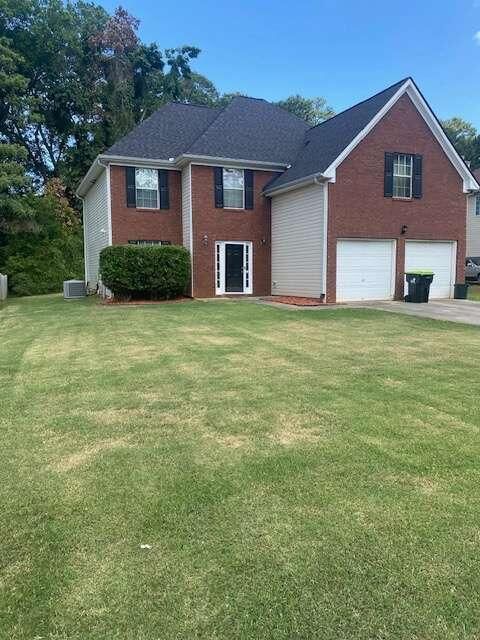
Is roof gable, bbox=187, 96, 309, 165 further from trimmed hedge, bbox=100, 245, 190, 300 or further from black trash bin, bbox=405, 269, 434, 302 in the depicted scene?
black trash bin, bbox=405, 269, 434, 302

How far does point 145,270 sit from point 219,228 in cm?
350

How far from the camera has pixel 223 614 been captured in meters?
1.96

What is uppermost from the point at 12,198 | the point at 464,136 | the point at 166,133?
the point at 464,136

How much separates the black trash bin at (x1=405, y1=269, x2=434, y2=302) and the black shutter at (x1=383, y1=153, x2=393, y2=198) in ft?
9.39

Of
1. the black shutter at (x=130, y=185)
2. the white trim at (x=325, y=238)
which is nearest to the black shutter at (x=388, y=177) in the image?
the white trim at (x=325, y=238)

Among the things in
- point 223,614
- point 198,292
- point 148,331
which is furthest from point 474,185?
point 223,614

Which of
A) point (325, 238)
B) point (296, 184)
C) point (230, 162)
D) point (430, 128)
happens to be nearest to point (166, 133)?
point (230, 162)

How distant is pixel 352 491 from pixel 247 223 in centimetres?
1561

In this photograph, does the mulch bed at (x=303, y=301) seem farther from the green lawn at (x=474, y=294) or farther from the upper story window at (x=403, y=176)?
the green lawn at (x=474, y=294)

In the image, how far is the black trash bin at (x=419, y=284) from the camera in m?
15.2

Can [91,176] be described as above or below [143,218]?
above

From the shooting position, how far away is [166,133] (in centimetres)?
1850

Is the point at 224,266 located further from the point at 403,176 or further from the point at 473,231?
the point at 473,231

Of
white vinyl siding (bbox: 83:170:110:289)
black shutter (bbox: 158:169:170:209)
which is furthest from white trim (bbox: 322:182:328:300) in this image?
white vinyl siding (bbox: 83:170:110:289)
